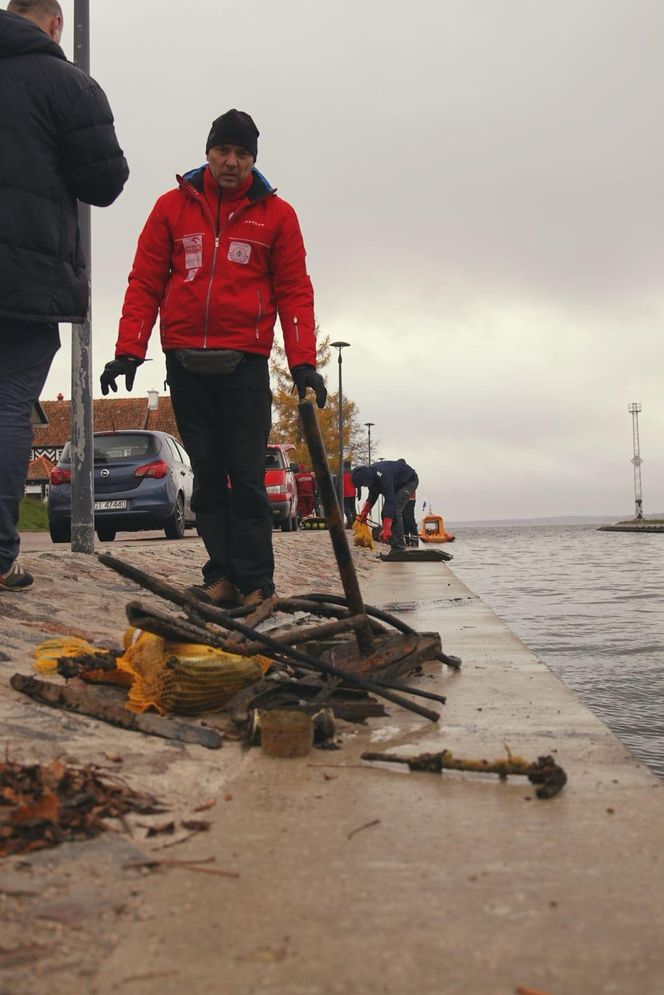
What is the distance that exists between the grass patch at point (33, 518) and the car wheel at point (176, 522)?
11.7 m

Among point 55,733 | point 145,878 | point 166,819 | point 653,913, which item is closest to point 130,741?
point 55,733

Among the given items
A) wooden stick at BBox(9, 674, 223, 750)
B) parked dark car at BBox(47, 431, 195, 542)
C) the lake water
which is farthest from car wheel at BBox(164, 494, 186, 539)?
wooden stick at BBox(9, 674, 223, 750)

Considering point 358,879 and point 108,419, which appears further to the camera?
point 108,419

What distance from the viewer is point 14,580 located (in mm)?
4680

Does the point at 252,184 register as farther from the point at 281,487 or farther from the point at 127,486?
the point at 281,487

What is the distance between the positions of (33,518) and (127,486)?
1601 centimetres

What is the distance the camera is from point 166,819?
7.02 feet

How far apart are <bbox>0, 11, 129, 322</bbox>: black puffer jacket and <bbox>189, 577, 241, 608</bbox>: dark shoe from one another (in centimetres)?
149

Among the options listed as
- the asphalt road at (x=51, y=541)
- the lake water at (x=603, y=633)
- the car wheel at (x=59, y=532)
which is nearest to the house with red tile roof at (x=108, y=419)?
the asphalt road at (x=51, y=541)

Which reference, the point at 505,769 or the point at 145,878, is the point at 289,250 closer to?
the point at 505,769

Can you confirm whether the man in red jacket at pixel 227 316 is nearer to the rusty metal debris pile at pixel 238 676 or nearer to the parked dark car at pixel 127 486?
the rusty metal debris pile at pixel 238 676

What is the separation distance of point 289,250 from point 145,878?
3.67 meters

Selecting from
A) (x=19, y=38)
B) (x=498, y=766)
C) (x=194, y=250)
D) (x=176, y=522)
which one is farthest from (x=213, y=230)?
(x=176, y=522)

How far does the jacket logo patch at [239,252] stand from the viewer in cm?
483
